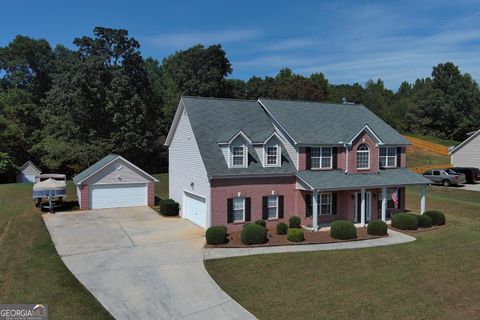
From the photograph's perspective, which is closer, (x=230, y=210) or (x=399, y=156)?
(x=230, y=210)

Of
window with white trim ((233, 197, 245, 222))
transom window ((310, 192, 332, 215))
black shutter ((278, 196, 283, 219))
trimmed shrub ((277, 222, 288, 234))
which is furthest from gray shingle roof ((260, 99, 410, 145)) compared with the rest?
trimmed shrub ((277, 222, 288, 234))

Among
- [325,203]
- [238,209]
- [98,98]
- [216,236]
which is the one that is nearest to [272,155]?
[238,209]

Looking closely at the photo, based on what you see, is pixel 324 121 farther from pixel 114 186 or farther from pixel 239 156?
pixel 114 186

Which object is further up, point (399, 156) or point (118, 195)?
point (399, 156)

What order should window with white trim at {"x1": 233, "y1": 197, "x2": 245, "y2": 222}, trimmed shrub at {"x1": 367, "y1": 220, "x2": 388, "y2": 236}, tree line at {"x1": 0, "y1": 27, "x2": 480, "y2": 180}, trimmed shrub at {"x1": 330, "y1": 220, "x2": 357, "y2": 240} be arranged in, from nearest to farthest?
1. trimmed shrub at {"x1": 330, "y1": 220, "x2": 357, "y2": 240}
2. trimmed shrub at {"x1": 367, "y1": 220, "x2": 388, "y2": 236}
3. window with white trim at {"x1": 233, "y1": 197, "x2": 245, "y2": 222}
4. tree line at {"x1": 0, "y1": 27, "x2": 480, "y2": 180}

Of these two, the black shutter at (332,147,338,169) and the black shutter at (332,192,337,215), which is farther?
the black shutter at (332,147,338,169)

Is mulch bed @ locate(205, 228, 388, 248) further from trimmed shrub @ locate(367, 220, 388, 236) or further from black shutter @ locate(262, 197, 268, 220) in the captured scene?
black shutter @ locate(262, 197, 268, 220)
